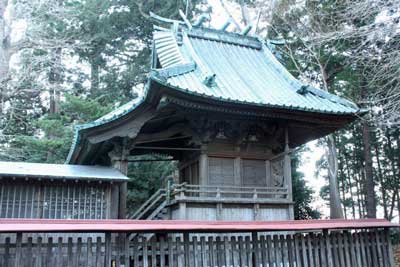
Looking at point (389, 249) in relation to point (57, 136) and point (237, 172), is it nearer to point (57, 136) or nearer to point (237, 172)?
point (237, 172)

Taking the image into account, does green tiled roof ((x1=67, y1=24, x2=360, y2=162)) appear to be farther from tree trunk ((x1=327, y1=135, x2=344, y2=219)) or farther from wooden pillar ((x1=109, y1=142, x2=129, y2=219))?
tree trunk ((x1=327, y1=135, x2=344, y2=219))

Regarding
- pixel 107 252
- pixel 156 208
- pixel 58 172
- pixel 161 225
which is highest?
pixel 58 172

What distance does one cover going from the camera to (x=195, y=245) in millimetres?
6500

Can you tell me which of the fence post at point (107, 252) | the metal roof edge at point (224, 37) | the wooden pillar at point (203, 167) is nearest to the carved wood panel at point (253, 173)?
the wooden pillar at point (203, 167)

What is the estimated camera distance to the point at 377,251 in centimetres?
758

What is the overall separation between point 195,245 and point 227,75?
6017 millimetres

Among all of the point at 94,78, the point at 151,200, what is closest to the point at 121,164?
the point at 151,200

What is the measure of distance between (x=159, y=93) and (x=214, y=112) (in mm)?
1703

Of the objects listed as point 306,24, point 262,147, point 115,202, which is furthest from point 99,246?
point 306,24

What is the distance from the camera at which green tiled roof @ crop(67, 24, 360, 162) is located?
30.2 feet

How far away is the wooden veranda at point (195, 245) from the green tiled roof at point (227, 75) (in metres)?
3.22

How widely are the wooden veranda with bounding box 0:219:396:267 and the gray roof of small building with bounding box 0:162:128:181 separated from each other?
218 centimetres

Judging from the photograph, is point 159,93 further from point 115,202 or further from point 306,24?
point 306,24

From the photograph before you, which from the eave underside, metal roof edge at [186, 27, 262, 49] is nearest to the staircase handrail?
the eave underside
